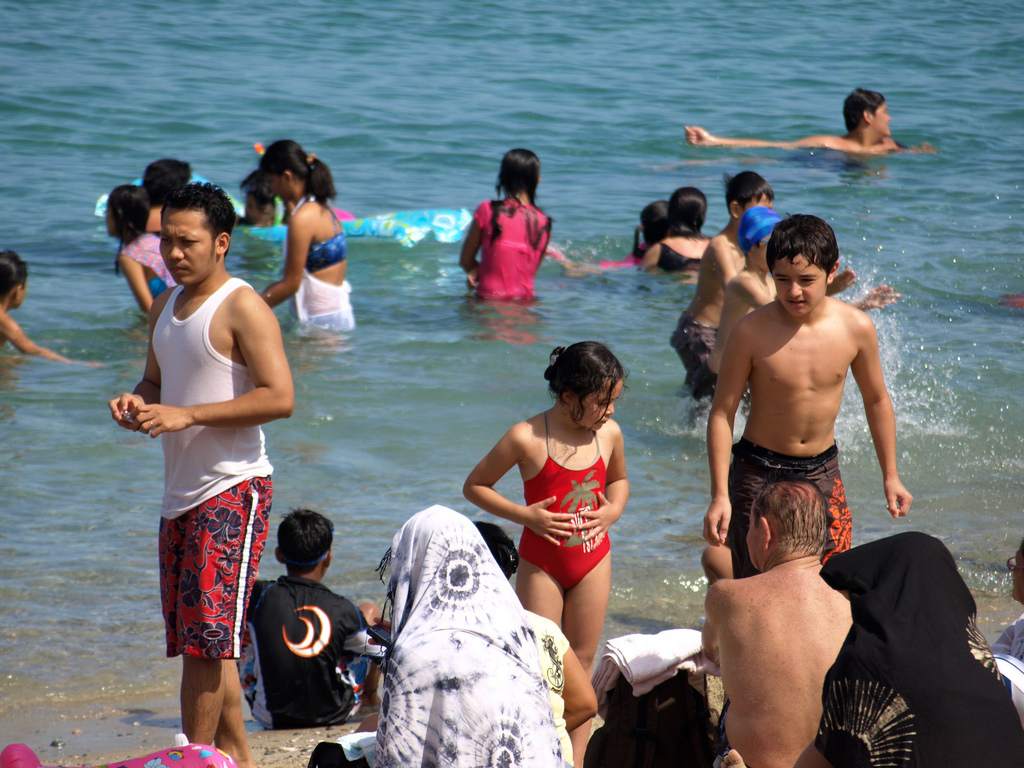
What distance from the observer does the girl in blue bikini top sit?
6.94 m

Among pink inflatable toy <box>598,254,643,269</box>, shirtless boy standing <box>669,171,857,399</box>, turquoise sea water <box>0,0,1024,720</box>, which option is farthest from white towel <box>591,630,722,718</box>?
pink inflatable toy <box>598,254,643,269</box>

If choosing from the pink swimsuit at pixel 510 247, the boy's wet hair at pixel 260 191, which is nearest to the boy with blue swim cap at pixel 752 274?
the pink swimsuit at pixel 510 247

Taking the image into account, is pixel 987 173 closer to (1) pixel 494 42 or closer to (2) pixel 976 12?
(1) pixel 494 42

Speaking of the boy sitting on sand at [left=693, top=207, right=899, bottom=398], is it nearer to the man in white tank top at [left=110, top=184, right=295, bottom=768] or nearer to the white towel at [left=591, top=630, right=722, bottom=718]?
the white towel at [left=591, top=630, right=722, bottom=718]

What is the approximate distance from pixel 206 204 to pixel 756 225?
2686 mm

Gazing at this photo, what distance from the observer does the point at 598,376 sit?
341 cm

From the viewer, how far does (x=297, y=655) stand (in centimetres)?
398

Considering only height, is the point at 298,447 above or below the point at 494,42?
below

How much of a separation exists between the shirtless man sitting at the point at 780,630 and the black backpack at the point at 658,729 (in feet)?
1.26

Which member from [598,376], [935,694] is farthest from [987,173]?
[935,694]

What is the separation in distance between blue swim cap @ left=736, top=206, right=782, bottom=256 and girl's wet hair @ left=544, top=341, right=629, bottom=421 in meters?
1.78

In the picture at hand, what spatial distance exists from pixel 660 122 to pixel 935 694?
52.1 feet

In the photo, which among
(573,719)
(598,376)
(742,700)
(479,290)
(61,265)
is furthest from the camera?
(61,265)

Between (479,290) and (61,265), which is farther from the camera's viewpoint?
(61,265)
